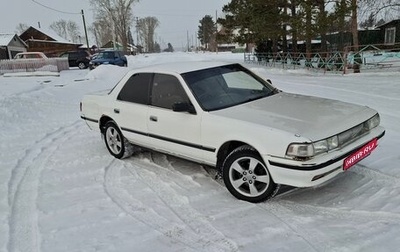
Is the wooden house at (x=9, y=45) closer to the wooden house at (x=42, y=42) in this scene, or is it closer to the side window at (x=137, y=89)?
the wooden house at (x=42, y=42)

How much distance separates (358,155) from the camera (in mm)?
3891

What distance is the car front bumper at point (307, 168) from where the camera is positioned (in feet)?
11.5

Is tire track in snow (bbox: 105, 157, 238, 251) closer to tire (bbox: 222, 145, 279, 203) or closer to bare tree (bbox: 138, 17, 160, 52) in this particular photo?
tire (bbox: 222, 145, 279, 203)

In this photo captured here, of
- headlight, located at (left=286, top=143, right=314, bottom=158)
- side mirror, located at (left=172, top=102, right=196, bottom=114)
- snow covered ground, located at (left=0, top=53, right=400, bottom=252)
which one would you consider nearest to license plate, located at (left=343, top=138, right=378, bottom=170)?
snow covered ground, located at (left=0, top=53, right=400, bottom=252)

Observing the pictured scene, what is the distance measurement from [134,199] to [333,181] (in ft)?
7.68

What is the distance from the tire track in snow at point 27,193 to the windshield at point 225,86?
2263 mm

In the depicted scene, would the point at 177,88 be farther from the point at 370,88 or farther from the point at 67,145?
the point at 370,88

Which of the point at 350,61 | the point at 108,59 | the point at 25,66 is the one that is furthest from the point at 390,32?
the point at 25,66

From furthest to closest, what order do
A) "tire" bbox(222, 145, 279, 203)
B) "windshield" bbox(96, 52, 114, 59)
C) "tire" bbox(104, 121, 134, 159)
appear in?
"windshield" bbox(96, 52, 114, 59)
"tire" bbox(104, 121, 134, 159)
"tire" bbox(222, 145, 279, 203)

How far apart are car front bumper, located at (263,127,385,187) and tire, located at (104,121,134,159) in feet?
8.69

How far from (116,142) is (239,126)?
258 centimetres

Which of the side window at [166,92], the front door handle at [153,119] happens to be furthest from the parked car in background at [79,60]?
the front door handle at [153,119]

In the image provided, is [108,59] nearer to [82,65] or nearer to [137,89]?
[82,65]

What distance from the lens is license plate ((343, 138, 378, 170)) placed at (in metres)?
3.75
